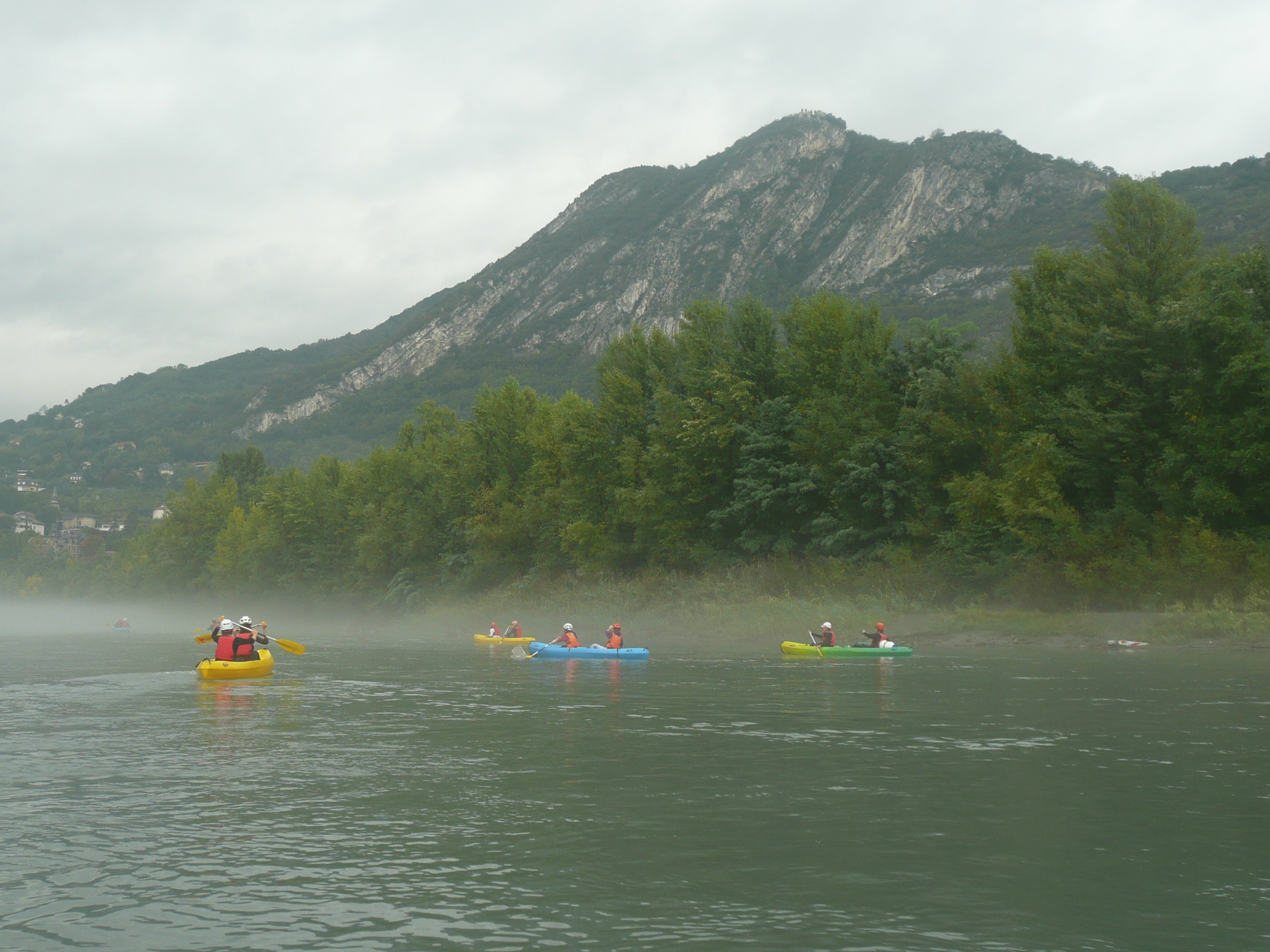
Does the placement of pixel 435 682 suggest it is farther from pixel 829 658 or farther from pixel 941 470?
pixel 941 470

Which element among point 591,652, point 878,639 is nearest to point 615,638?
point 591,652

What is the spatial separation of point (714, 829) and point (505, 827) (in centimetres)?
248

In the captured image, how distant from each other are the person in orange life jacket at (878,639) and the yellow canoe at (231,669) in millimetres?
20741

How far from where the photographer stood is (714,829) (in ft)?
40.0

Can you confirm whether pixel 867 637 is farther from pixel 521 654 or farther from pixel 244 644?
pixel 244 644

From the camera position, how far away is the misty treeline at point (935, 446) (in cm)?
3881

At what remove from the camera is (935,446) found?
49.2 meters

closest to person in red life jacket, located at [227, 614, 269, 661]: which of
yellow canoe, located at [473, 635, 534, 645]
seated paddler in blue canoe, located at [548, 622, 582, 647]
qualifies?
seated paddler in blue canoe, located at [548, 622, 582, 647]

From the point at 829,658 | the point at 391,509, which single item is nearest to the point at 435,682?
the point at 829,658

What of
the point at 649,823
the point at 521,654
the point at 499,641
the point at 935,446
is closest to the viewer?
the point at 649,823

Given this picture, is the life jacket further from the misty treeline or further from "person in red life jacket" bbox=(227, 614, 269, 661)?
the misty treeline

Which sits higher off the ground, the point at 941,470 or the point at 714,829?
the point at 941,470

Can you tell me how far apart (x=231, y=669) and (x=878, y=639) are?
22.5m

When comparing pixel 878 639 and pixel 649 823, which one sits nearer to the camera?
pixel 649 823
